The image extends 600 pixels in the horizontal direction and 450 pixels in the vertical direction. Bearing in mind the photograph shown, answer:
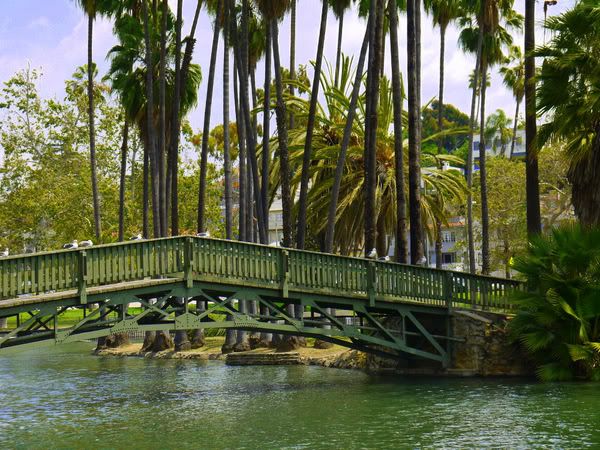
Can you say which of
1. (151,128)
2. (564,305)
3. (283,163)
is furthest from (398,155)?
(151,128)

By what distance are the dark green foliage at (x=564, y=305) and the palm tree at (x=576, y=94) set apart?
4.51ft

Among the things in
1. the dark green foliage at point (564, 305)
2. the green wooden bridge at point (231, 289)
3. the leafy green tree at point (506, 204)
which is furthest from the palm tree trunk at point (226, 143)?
the leafy green tree at point (506, 204)

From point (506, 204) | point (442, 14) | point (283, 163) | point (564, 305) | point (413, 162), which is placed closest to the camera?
point (564, 305)

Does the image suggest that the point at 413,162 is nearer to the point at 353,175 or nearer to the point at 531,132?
the point at 531,132

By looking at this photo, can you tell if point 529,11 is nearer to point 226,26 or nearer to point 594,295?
point 594,295

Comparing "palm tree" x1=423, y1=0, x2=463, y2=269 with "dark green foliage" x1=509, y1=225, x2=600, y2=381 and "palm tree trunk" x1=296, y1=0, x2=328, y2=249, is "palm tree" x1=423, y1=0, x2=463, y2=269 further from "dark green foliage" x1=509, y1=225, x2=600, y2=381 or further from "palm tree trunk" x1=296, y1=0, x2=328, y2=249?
"dark green foliage" x1=509, y1=225, x2=600, y2=381

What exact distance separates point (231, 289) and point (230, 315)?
5.97 ft

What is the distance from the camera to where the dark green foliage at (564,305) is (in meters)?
26.4

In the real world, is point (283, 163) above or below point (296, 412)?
above

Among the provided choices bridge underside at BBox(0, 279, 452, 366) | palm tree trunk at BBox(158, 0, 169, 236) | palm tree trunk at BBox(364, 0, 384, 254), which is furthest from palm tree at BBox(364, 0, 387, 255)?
palm tree trunk at BBox(158, 0, 169, 236)

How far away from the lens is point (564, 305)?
26359 mm

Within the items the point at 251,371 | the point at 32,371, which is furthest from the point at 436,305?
the point at 32,371

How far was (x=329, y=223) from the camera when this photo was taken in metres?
38.8

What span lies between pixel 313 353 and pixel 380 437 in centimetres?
1938
